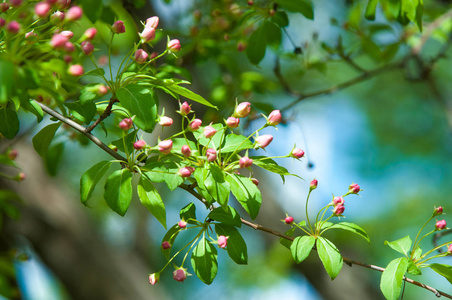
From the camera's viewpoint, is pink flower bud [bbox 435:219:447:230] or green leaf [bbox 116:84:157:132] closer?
green leaf [bbox 116:84:157:132]

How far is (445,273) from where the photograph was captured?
3.56 ft

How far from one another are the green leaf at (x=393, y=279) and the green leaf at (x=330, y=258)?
0.12m

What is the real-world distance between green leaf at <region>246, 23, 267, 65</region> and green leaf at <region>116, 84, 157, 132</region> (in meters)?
0.69

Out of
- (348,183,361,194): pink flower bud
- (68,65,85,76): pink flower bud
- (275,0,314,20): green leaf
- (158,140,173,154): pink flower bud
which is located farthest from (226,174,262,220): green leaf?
(275,0,314,20): green leaf

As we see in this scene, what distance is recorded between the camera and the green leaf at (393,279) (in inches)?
41.4

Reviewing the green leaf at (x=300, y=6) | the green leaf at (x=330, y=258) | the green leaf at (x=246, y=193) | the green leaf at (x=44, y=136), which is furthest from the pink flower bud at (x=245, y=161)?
the green leaf at (x=300, y=6)

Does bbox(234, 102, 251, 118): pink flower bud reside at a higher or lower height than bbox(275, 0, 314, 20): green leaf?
higher

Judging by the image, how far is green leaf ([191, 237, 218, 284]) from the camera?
104cm

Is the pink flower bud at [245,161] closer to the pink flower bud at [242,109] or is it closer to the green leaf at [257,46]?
the pink flower bud at [242,109]

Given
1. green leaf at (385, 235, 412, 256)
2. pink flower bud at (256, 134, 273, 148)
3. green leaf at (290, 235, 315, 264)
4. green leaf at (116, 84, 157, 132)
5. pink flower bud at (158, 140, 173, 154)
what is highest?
green leaf at (116, 84, 157, 132)

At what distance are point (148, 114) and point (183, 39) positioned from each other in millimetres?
1140

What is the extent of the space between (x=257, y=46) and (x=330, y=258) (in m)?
0.79

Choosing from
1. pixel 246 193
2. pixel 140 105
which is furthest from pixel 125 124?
pixel 246 193

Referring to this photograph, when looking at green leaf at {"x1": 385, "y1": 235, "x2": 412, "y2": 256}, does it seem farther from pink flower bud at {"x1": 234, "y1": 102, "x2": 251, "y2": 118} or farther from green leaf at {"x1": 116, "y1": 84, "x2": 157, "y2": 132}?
green leaf at {"x1": 116, "y1": 84, "x2": 157, "y2": 132}
